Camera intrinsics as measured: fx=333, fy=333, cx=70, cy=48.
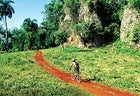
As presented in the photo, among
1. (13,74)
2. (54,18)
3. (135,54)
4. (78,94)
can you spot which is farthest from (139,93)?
(54,18)

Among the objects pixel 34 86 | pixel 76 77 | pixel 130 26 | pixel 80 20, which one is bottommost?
pixel 34 86

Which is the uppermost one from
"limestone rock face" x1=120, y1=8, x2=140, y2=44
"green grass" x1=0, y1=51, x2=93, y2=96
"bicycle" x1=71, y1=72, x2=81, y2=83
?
"limestone rock face" x1=120, y1=8, x2=140, y2=44

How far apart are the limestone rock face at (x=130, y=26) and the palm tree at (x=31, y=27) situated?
37328 mm

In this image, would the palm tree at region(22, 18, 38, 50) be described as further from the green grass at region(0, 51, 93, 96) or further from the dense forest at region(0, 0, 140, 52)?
the green grass at region(0, 51, 93, 96)

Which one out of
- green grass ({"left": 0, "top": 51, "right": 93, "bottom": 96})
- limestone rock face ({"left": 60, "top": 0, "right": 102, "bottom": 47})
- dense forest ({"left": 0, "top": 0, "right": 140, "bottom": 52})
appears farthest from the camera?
limestone rock face ({"left": 60, "top": 0, "right": 102, "bottom": 47})

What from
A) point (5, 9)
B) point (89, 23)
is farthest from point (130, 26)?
point (5, 9)

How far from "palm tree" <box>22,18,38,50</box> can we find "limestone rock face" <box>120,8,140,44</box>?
37328mm

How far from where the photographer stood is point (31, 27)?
110 metres

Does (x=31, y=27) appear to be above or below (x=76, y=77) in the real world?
above

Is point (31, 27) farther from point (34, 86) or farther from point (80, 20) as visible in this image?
point (34, 86)

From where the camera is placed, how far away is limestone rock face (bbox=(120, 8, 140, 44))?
236 feet

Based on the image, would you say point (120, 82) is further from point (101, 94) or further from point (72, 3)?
point (72, 3)

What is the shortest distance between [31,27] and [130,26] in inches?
1679

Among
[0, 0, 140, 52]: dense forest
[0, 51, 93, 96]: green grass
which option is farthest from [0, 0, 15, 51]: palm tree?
[0, 51, 93, 96]: green grass
